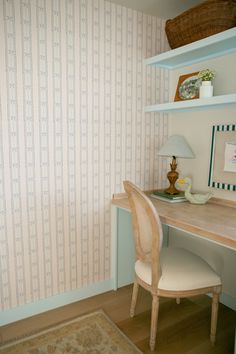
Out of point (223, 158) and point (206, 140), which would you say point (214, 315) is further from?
point (206, 140)

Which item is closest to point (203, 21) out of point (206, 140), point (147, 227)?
point (206, 140)

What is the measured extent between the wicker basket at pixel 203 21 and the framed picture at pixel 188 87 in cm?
25

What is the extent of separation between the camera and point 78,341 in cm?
173

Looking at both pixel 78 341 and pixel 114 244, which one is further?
pixel 114 244

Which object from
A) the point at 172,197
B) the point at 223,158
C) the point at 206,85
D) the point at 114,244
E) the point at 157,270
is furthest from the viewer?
the point at 114,244

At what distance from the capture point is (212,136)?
210 centimetres

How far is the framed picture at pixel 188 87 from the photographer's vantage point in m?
2.06

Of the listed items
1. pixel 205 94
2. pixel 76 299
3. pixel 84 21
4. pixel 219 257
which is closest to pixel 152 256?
pixel 219 257

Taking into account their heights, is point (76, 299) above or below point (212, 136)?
below

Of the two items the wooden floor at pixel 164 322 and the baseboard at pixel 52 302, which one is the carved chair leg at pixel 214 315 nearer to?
the wooden floor at pixel 164 322

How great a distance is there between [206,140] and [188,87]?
43cm

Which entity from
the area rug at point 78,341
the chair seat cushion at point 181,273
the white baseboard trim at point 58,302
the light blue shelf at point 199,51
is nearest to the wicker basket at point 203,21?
the light blue shelf at point 199,51

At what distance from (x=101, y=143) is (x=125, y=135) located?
0.23m

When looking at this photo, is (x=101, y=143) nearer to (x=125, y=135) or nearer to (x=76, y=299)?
(x=125, y=135)
